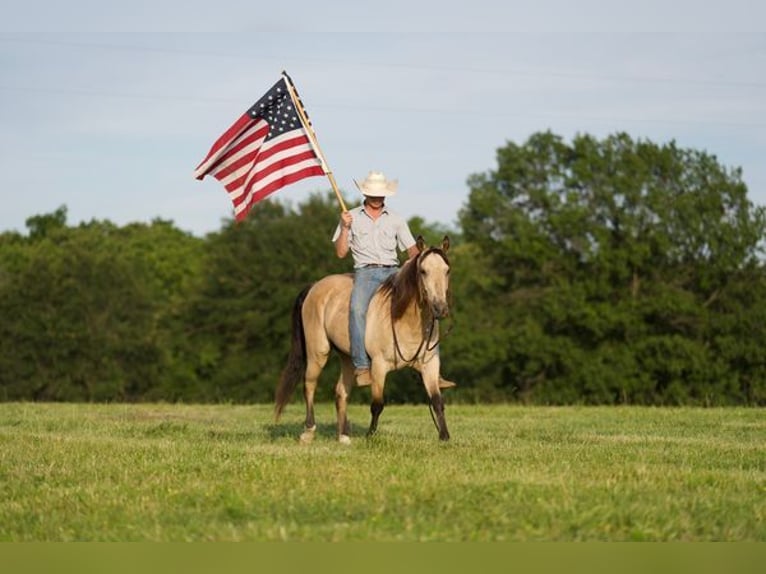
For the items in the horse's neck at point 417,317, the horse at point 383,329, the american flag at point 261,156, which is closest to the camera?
the horse at point 383,329

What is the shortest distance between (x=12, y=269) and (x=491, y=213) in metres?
A: 37.1

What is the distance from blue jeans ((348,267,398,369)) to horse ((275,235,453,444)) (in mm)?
75

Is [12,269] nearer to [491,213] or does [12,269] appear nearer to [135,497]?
[491,213]

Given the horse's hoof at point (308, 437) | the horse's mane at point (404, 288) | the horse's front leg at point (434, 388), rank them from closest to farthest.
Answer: the horse's mane at point (404, 288)
the horse's front leg at point (434, 388)
the horse's hoof at point (308, 437)

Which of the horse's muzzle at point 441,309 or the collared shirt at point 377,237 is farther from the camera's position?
the collared shirt at point 377,237

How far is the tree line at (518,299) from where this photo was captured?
53219 millimetres

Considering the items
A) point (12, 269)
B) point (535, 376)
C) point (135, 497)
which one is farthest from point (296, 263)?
point (135, 497)

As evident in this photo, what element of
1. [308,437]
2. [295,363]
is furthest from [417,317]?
[295,363]

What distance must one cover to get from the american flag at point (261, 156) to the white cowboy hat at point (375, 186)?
179 centimetres

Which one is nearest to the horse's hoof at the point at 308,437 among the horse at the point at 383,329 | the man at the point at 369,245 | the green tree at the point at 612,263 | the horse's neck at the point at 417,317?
the horse at the point at 383,329

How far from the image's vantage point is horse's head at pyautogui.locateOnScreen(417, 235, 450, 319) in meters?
12.4

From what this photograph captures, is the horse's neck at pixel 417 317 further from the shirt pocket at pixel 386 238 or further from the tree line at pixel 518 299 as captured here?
the tree line at pixel 518 299

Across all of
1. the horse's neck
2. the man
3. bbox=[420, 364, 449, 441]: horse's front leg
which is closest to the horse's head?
the horse's neck

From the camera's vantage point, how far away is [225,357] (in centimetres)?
6381
